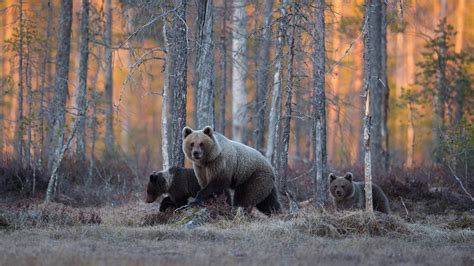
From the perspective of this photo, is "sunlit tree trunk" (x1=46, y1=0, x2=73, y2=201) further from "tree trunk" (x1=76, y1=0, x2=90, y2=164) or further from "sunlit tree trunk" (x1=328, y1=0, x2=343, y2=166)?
"sunlit tree trunk" (x1=328, y1=0, x2=343, y2=166)

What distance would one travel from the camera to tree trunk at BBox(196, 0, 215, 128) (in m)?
13.9

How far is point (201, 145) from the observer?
38.0ft

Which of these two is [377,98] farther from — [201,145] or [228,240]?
[228,240]

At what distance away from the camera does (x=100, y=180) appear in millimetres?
18797

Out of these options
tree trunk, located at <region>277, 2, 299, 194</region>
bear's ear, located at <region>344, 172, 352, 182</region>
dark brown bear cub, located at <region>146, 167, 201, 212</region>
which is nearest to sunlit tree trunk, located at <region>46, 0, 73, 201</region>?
dark brown bear cub, located at <region>146, 167, 201, 212</region>

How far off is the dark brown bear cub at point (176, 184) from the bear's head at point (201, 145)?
0.77 m

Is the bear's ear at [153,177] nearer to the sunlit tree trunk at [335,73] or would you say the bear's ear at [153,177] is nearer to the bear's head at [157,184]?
the bear's head at [157,184]

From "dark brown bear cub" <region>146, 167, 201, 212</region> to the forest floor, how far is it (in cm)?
73

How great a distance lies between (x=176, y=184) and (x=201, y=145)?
1.29 metres

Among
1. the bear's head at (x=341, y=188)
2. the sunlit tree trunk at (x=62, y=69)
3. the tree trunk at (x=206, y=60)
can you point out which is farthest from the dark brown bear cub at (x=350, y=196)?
the sunlit tree trunk at (x=62, y=69)

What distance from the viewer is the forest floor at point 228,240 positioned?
848cm

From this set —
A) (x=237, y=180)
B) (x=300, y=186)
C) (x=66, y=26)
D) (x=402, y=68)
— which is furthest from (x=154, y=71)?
(x=237, y=180)

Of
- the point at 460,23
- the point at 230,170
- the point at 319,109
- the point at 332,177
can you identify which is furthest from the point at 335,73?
the point at 460,23

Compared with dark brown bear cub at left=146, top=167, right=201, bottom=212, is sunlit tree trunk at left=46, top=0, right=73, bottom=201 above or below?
above
